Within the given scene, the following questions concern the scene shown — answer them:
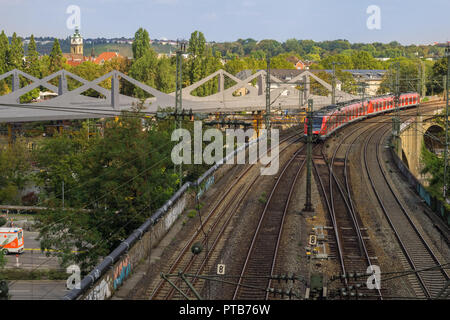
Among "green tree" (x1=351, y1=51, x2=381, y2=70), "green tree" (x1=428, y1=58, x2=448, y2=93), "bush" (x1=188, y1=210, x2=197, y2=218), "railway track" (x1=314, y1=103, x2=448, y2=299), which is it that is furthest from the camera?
"green tree" (x1=351, y1=51, x2=381, y2=70)

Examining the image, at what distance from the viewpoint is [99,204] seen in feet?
67.9

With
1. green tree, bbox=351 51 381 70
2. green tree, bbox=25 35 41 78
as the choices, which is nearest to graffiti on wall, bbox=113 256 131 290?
green tree, bbox=25 35 41 78

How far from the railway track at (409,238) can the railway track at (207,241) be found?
5859mm

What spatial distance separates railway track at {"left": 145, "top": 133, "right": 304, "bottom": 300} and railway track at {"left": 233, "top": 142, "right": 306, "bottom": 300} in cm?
113

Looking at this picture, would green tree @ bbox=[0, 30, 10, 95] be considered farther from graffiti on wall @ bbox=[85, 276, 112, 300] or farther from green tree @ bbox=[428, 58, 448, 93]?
green tree @ bbox=[428, 58, 448, 93]

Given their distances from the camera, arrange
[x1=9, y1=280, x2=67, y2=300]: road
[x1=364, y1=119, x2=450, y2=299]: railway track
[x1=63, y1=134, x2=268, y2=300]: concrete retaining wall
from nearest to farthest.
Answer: [x1=63, y1=134, x2=268, y2=300]: concrete retaining wall → [x1=364, y1=119, x2=450, y2=299]: railway track → [x1=9, y1=280, x2=67, y2=300]: road

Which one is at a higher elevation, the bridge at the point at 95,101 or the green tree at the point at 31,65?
the green tree at the point at 31,65

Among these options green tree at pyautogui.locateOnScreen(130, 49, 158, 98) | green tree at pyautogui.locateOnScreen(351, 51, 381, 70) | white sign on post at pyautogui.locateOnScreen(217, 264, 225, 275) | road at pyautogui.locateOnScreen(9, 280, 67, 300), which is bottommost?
road at pyautogui.locateOnScreen(9, 280, 67, 300)

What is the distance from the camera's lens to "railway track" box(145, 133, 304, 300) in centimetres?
1447

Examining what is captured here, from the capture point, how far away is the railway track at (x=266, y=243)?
14359 millimetres

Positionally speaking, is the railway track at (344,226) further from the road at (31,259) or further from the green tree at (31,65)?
the green tree at (31,65)

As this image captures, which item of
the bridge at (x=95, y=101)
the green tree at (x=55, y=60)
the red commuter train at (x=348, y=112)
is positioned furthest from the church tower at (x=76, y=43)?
the red commuter train at (x=348, y=112)
